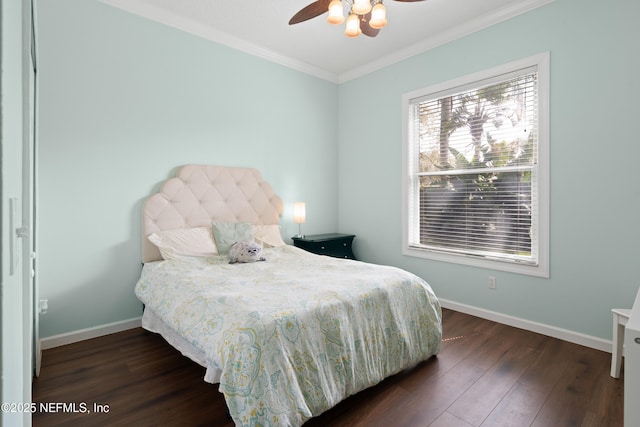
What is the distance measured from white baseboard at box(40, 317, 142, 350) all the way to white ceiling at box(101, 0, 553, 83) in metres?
2.78

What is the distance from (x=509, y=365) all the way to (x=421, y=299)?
78 centimetres

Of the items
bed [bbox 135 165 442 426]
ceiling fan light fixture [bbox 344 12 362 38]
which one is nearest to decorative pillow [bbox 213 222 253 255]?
bed [bbox 135 165 442 426]

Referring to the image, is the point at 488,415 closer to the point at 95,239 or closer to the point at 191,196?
the point at 191,196

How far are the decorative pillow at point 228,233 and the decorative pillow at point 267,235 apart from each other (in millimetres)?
179

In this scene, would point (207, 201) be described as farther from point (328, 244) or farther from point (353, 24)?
point (353, 24)

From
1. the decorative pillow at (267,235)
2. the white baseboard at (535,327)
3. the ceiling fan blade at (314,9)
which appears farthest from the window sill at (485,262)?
the ceiling fan blade at (314,9)

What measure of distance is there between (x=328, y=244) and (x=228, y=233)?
1296 millimetres

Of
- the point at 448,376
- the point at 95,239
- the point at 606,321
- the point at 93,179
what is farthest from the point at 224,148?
the point at 606,321

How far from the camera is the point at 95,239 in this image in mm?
2816

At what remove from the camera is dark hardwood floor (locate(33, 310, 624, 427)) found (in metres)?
1.77

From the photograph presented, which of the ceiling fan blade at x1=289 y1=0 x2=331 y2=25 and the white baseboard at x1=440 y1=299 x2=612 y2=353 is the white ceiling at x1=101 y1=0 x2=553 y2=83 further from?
the white baseboard at x1=440 y1=299 x2=612 y2=353

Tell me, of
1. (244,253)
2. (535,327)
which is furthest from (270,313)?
(535,327)

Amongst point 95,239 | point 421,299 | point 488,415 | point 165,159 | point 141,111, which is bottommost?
point 488,415

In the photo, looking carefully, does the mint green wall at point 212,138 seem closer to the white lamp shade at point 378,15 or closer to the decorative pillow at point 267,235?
the decorative pillow at point 267,235
